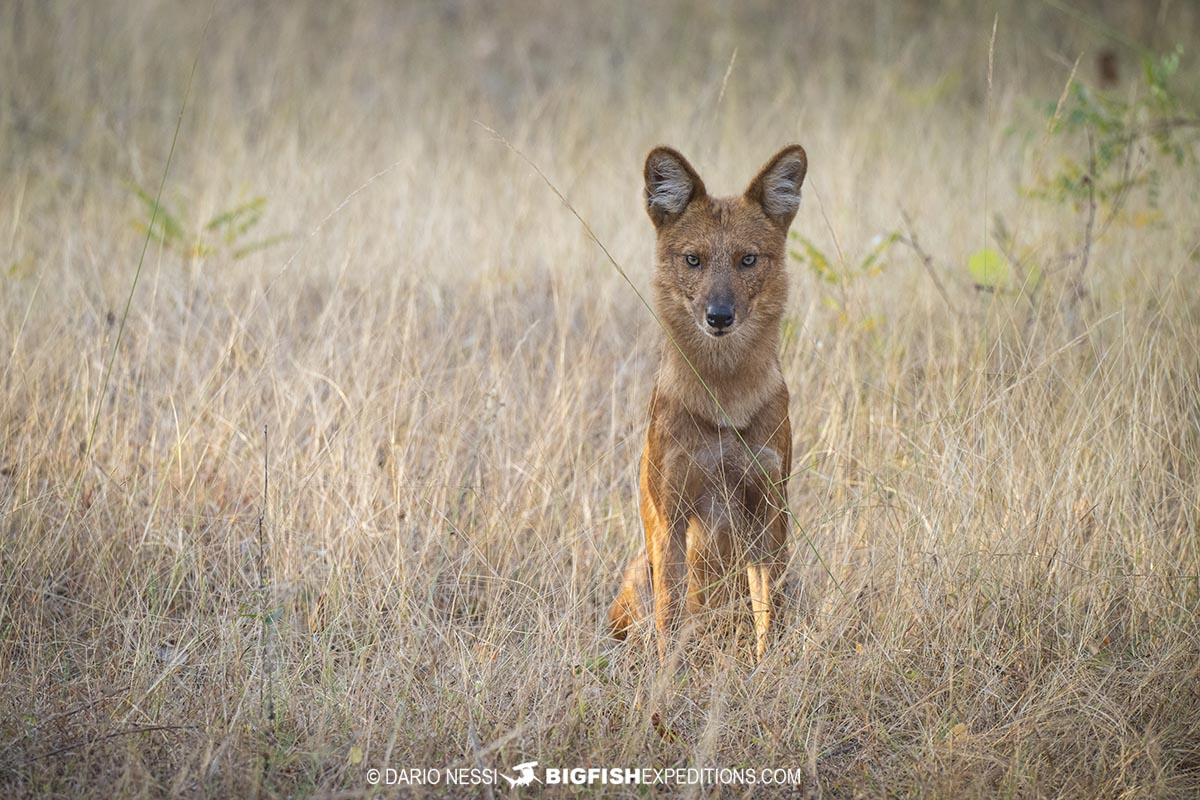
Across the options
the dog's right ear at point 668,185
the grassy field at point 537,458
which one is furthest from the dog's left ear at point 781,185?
the grassy field at point 537,458

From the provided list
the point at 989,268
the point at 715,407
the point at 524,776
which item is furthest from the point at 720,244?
the point at 989,268

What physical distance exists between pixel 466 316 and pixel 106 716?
2.95 metres

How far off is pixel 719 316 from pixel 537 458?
1.25m

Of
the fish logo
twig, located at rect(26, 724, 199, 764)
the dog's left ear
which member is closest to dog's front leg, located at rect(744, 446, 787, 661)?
the dog's left ear

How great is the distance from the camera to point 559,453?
4652 mm

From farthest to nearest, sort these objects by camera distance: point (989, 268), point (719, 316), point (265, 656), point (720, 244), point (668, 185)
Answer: point (989, 268) → point (668, 185) → point (720, 244) → point (719, 316) → point (265, 656)

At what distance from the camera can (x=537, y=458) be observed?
4.63 m

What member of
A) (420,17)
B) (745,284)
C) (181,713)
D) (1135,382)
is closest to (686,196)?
(745,284)

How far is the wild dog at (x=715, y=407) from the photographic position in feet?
12.4

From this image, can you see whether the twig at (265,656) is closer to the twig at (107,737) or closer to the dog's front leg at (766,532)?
the twig at (107,737)

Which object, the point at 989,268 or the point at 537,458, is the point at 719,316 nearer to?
the point at 537,458

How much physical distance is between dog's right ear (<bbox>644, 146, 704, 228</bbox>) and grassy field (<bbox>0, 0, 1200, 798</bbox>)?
101 centimetres

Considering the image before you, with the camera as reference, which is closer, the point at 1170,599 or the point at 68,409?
the point at 1170,599

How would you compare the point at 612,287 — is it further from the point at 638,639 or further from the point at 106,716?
the point at 106,716
